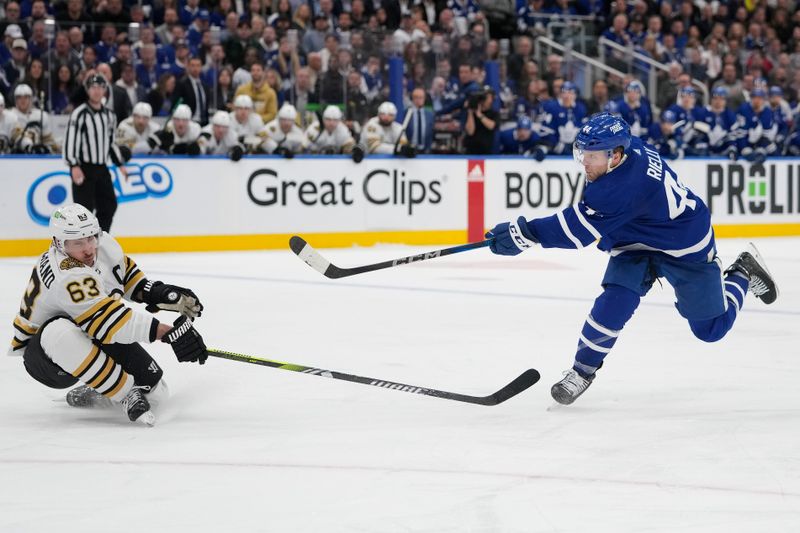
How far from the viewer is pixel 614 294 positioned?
384 centimetres

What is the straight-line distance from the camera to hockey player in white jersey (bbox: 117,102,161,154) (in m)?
9.85

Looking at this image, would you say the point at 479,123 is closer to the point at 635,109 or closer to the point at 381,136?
the point at 381,136

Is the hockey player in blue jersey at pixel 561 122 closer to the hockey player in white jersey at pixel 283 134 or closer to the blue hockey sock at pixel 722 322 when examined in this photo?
the hockey player in white jersey at pixel 283 134

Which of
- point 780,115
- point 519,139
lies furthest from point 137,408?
point 780,115

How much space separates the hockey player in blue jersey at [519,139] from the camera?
1145 centimetres

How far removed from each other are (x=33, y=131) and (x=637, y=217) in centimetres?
701

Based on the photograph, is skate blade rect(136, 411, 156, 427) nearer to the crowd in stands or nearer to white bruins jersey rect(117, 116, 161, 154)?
the crowd in stands

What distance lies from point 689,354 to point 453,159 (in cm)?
640

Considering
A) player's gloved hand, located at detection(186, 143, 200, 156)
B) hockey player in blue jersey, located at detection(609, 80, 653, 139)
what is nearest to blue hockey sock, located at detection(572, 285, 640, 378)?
player's gloved hand, located at detection(186, 143, 200, 156)

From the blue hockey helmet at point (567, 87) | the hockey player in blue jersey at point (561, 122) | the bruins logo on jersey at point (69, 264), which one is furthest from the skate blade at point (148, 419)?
the blue hockey helmet at point (567, 87)

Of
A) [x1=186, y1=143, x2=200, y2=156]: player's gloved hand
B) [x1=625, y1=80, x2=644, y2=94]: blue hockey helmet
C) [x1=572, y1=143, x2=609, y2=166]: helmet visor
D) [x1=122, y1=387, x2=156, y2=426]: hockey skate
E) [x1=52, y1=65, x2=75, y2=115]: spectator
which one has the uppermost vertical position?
[x1=572, y1=143, x2=609, y2=166]: helmet visor

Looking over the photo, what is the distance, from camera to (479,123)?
11211mm

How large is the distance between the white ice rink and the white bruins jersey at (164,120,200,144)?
4.34 metres

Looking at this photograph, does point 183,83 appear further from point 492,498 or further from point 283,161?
point 492,498
